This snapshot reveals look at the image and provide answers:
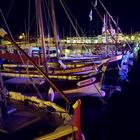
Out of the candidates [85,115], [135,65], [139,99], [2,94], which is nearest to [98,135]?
[85,115]

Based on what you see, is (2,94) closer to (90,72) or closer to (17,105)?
(17,105)

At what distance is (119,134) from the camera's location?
51.6 ft

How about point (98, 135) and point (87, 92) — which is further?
point (87, 92)

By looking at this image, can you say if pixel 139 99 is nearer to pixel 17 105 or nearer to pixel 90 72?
pixel 90 72

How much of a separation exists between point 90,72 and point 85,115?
179 inches

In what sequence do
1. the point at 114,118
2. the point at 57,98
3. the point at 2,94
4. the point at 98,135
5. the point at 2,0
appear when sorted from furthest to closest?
the point at 2,0 → the point at 57,98 → the point at 114,118 → the point at 98,135 → the point at 2,94

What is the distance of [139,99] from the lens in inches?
902

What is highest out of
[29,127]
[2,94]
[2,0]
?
[2,0]

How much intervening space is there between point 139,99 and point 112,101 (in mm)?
2607

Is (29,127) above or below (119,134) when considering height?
above

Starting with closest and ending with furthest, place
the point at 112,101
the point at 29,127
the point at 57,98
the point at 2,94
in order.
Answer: the point at 29,127 < the point at 2,94 < the point at 57,98 < the point at 112,101

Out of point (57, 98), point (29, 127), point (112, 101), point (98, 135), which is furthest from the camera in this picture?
point (112, 101)

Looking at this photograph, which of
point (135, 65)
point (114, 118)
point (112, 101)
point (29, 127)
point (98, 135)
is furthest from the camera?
point (135, 65)

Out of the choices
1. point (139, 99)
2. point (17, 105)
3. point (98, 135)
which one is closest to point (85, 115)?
point (98, 135)
